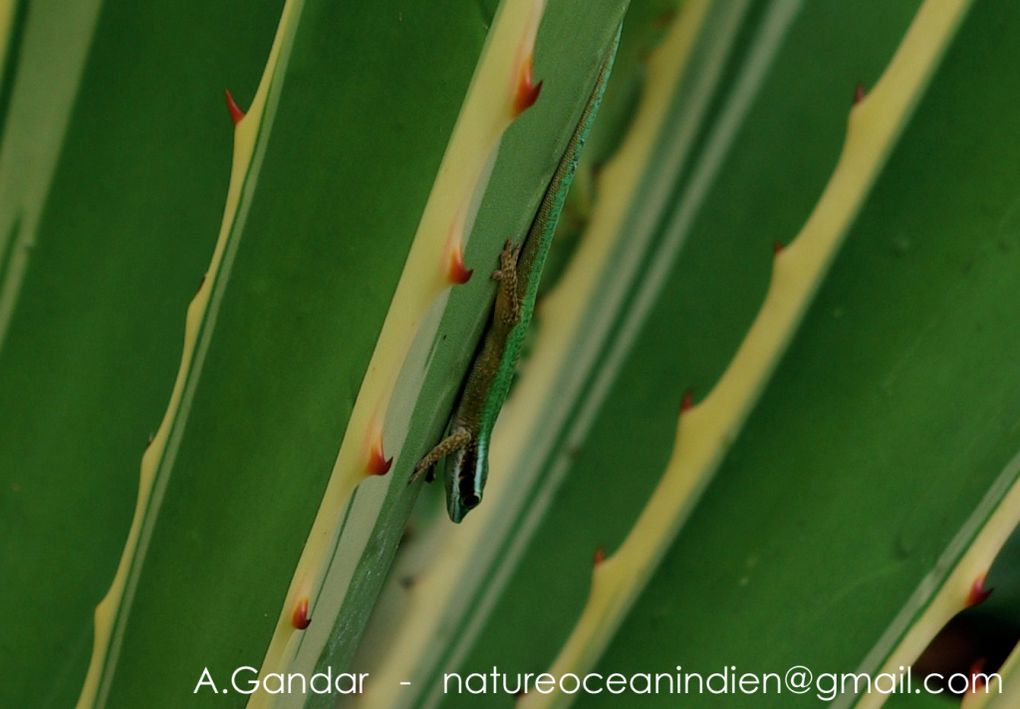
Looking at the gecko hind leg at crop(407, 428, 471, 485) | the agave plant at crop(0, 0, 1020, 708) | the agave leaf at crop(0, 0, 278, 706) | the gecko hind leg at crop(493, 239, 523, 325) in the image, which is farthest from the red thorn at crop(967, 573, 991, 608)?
the agave leaf at crop(0, 0, 278, 706)

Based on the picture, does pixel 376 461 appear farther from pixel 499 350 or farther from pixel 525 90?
pixel 499 350

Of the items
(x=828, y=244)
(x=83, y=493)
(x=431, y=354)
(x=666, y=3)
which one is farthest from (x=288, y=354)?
(x=666, y=3)

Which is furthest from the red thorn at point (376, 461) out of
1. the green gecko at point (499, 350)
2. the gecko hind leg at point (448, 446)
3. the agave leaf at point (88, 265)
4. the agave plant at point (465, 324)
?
the gecko hind leg at point (448, 446)

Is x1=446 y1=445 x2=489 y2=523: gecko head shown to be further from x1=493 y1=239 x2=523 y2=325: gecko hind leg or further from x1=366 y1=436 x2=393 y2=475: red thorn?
x1=366 y1=436 x2=393 y2=475: red thorn

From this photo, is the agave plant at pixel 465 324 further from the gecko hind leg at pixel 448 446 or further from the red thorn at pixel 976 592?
the gecko hind leg at pixel 448 446

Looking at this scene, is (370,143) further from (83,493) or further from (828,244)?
(83,493)
